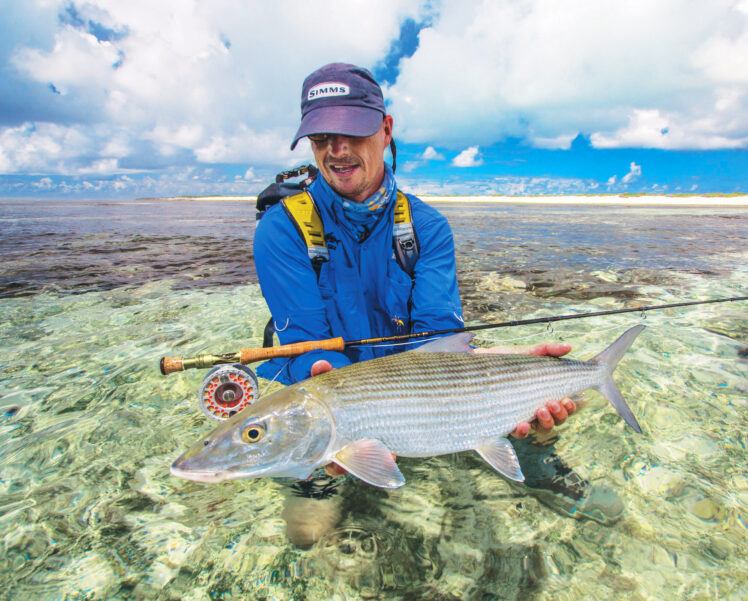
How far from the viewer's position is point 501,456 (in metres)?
2.67

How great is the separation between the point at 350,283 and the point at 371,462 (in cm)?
166

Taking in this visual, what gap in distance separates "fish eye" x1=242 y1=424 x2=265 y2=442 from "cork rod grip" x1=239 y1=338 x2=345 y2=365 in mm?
903

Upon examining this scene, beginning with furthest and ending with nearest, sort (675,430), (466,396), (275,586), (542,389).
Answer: (675,430)
(542,389)
(466,396)
(275,586)

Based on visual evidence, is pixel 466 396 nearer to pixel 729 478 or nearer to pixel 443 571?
pixel 443 571

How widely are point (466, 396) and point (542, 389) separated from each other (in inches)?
25.9

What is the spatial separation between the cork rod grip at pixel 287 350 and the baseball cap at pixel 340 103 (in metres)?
1.56

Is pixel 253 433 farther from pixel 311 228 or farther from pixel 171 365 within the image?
pixel 311 228

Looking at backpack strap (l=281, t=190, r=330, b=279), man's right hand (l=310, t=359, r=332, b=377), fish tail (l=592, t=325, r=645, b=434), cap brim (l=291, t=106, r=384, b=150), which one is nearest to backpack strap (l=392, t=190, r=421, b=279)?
backpack strap (l=281, t=190, r=330, b=279)

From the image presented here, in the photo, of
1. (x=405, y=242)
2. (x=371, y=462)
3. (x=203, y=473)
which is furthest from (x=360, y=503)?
(x=405, y=242)

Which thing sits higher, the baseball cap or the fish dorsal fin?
the baseball cap

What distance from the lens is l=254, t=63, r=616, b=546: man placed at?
3.10 metres

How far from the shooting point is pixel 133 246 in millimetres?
15219

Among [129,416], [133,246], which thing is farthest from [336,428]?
[133,246]

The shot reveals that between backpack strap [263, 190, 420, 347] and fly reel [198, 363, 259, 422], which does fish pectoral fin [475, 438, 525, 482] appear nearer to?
backpack strap [263, 190, 420, 347]
